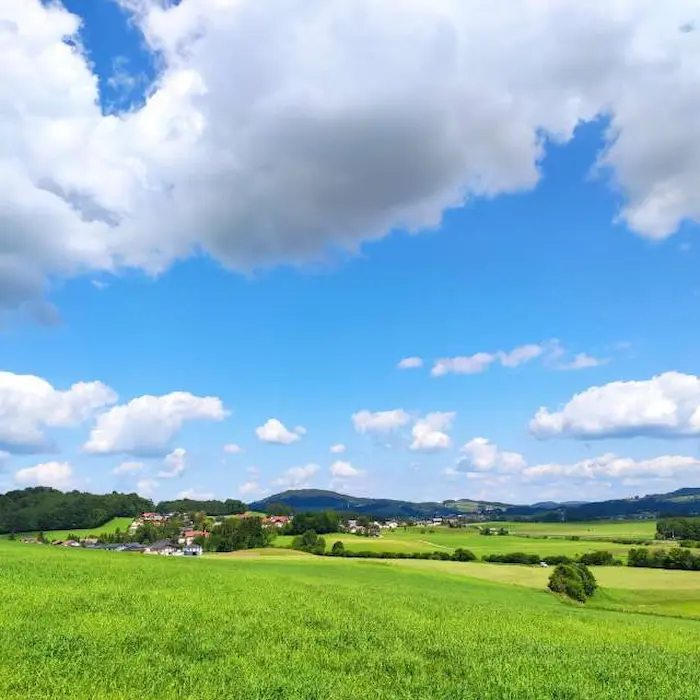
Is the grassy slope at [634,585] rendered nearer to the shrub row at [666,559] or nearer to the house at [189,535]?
the shrub row at [666,559]

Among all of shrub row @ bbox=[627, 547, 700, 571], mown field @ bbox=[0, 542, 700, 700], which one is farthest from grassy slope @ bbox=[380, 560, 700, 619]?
mown field @ bbox=[0, 542, 700, 700]

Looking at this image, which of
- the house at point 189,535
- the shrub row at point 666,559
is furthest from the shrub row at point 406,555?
the house at point 189,535

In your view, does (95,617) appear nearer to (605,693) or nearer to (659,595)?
(605,693)

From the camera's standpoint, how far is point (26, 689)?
11.9 metres

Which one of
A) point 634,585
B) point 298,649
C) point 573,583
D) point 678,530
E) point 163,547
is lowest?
point 634,585

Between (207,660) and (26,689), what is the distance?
177 inches

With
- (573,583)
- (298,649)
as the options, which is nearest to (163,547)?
(573,583)

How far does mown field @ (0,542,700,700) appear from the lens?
43.4 ft

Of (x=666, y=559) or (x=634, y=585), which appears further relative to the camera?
(x=666, y=559)

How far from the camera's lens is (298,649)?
1716 centimetres

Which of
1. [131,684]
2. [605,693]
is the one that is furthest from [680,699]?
[131,684]

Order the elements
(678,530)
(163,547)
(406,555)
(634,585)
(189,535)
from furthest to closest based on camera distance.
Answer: (189,535), (678,530), (163,547), (406,555), (634,585)

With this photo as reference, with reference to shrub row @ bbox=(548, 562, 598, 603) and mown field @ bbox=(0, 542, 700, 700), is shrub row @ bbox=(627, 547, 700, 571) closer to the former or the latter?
shrub row @ bbox=(548, 562, 598, 603)

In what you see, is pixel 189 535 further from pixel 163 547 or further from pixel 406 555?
pixel 406 555
